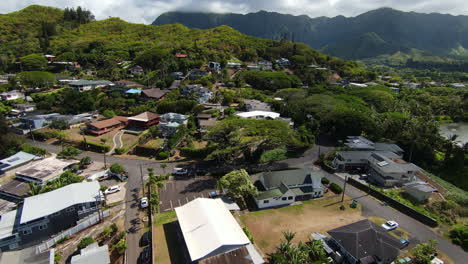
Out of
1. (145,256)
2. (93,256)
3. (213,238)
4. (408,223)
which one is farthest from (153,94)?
(408,223)

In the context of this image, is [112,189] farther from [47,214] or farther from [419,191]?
[419,191]

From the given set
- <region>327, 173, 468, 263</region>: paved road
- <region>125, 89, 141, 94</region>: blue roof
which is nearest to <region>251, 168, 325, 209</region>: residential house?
<region>327, 173, 468, 263</region>: paved road

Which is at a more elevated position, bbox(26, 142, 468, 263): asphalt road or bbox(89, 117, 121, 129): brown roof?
bbox(89, 117, 121, 129): brown roof

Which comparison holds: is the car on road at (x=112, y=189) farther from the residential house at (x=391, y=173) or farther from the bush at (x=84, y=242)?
the residential house at (x=391, y=173)

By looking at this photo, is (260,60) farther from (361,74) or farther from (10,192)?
(10,192)

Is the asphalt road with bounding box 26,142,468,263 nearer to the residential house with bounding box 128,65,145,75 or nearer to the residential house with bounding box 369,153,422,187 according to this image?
the residential house with bounding box 369,153,422,187

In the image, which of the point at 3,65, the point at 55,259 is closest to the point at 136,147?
the point at 55,259
